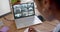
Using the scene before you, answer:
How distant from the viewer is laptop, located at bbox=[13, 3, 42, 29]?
3.08 ft

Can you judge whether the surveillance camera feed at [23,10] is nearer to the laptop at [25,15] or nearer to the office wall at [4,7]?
the laptop at [25,15]

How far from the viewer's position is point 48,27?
2.75 feet

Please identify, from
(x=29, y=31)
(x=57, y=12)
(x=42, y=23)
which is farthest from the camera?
(x=42, y=23)

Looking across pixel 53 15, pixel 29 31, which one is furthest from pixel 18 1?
pixel 53 15

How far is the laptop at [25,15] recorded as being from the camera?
37.0 inches

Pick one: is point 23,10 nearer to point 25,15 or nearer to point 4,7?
point 25,15

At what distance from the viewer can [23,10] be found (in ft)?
3.22

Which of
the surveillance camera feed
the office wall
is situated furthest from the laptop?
the office wall

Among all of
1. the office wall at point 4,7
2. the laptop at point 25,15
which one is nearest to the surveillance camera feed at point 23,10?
the laptop at point 25,15

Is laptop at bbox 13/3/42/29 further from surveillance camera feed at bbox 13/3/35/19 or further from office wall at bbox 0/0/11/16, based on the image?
office wall at bbox 0/0/11/16

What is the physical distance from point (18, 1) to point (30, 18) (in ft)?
0.65

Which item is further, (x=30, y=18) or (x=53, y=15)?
(x=30, y=18)

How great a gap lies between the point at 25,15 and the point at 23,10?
0.17ft

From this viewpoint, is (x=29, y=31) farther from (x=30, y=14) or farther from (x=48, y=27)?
(x=30, y=14)
